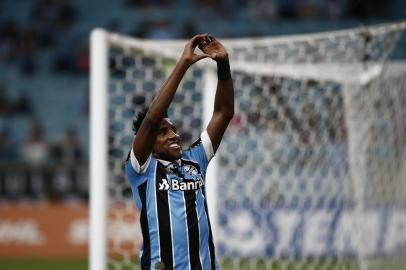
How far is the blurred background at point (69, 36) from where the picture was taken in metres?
14.9

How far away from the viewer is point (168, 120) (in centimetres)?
432

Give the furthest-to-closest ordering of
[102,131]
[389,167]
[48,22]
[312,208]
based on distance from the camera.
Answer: [48,22] → [312,208] → [389,167] → [102,131]

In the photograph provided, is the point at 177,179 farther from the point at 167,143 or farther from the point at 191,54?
the point at 191,54

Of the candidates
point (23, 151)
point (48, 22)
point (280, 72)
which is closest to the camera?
point (280, 72)

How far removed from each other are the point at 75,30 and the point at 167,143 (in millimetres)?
13868

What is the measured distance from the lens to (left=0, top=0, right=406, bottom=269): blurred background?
48.9ft

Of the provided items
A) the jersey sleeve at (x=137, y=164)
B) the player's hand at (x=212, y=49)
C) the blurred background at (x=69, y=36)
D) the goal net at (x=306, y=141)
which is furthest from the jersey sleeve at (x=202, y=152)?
the blurred background at (x=69, y=36)

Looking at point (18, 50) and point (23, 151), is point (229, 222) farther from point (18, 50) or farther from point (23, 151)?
point (18, 50)

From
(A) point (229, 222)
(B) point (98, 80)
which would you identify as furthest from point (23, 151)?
(B) point (98, 80)

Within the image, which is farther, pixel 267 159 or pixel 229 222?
pixel 229 222

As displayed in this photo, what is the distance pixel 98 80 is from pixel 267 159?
2785 mm

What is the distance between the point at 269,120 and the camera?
7504mm

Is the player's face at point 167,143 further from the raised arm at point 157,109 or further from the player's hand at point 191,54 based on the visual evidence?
the player's hand at point 191,54

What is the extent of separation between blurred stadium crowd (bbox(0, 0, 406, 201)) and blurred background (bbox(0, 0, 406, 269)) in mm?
20
